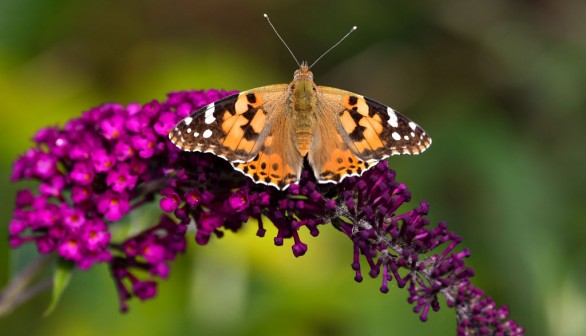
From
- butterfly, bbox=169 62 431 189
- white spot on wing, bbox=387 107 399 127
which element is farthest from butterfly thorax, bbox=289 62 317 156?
white spot on wing, bbox=387 107 399 127

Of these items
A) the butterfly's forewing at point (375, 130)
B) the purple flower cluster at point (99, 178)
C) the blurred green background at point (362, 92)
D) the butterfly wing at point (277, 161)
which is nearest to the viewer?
the butterfly wing at point (277, 161)

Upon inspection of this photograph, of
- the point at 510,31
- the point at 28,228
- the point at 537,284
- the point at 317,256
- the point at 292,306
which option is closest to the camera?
the point at 28,228

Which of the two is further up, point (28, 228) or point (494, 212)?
point (494, 212)

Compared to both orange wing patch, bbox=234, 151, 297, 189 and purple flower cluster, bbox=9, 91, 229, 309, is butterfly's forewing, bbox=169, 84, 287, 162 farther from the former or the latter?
purple flower cluster, bbox=9, 91, 229, 309

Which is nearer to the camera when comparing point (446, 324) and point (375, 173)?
point (375, 173)

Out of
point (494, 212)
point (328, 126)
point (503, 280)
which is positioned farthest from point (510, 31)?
point (328, 126)

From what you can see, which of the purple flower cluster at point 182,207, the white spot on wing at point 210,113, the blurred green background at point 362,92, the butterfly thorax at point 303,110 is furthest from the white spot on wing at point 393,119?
the blurred green background at point 362,92

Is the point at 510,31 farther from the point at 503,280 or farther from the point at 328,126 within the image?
the point at 328,126

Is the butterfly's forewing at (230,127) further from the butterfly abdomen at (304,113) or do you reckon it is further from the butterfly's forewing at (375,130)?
the butterfly's forewing at (375,130)
